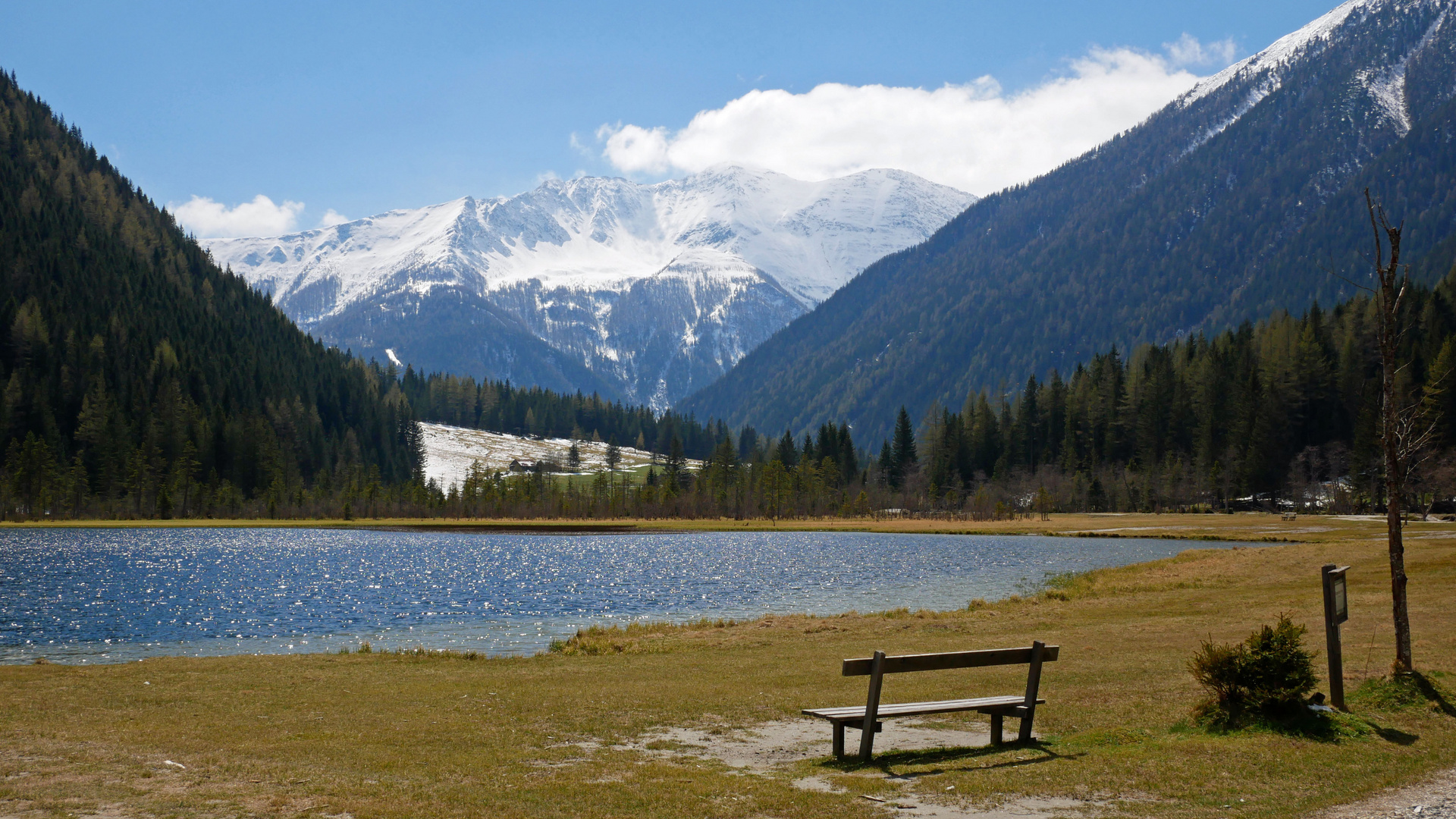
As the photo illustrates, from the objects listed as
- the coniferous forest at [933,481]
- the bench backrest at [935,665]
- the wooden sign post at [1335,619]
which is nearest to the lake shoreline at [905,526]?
the coniferous forest at [933,481]

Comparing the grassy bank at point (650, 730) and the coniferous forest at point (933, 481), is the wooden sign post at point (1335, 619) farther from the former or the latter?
the coniferous forest at point (933, 481)

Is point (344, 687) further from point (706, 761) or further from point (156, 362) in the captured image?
point (156, 362)

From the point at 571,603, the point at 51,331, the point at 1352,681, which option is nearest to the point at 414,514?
the point at 51,331

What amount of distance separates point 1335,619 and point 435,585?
5868cm

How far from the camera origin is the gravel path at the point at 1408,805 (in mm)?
11336

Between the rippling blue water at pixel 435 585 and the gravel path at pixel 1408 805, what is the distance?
2968 centimetres

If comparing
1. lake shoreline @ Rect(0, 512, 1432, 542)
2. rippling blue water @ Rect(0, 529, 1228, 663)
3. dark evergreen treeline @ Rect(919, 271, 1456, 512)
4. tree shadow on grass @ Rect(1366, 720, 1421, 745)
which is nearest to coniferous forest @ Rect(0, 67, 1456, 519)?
dark evergreen treeline @ Rect(919, 271, 1456, 512)

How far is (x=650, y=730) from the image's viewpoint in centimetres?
1842

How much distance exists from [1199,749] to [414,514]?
18804 cm

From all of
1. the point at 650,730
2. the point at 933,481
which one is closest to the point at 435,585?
the point at 650,730

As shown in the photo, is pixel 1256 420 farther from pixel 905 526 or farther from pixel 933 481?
pixel 933 481

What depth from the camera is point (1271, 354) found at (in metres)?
158

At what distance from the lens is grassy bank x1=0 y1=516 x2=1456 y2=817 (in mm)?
12656

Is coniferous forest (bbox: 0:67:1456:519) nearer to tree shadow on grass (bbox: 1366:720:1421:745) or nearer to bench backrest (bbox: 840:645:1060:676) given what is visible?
tree shadow on grass (bbox: 1366:720:1421:745)
